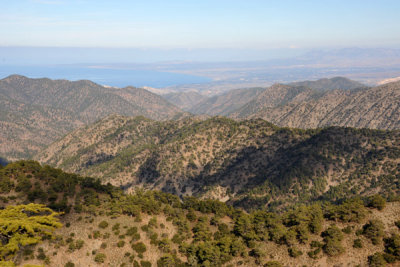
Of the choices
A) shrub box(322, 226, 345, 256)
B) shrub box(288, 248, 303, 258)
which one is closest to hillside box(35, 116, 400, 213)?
shrub box(322, 226, 345, 256)

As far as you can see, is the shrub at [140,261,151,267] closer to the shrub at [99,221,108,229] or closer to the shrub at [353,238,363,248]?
the shrub at [99,221,108,229]

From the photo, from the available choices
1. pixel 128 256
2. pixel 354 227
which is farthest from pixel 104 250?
pixel 354 227

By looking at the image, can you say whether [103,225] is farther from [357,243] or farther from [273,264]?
[357,243]

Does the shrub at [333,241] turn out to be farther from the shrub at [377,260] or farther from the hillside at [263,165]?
the hillside at [263,165]

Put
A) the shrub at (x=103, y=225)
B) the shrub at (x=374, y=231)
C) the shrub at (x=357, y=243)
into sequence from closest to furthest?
the shrub at (x=357, y=243)
the shrub at (x=374, y=231)
the shrub at (x=103, y=225)

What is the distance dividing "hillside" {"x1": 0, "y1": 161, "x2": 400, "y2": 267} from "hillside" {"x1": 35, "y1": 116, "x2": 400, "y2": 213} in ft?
181

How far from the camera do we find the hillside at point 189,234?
48.6m

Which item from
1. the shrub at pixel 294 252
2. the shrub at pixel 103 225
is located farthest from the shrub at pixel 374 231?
the shrub at pixel 103 225

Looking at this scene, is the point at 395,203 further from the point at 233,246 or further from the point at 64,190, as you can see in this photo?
the point at 64,190

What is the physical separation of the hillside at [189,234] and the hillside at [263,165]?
55.2m

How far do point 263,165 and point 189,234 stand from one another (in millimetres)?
87009

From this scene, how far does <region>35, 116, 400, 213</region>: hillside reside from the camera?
384 ft

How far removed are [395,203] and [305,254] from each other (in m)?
24.7

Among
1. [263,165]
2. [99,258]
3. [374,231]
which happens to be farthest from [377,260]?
[263,165]
